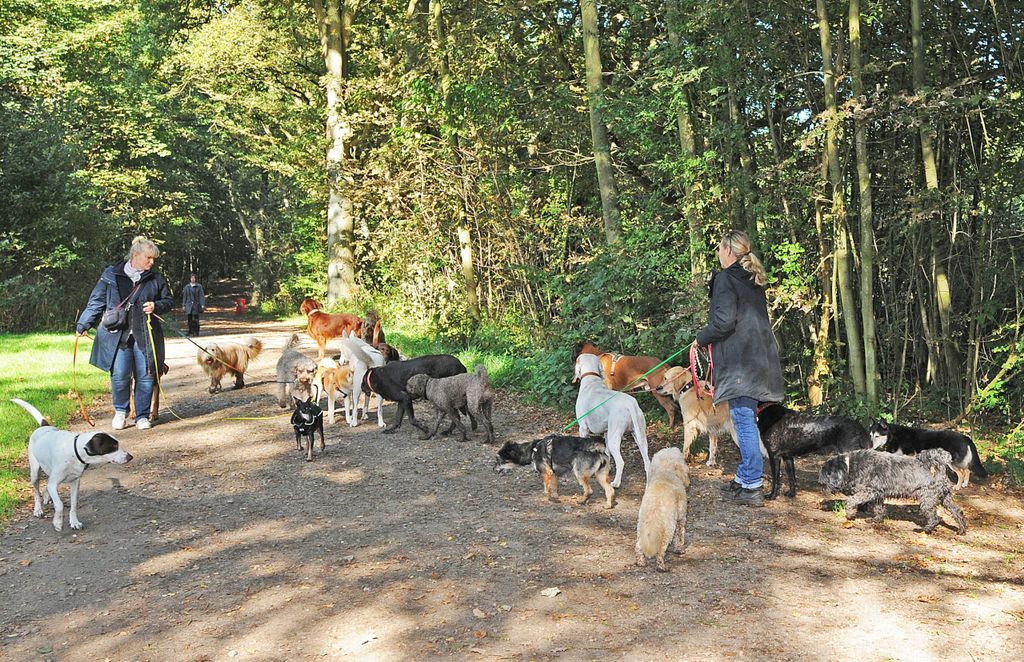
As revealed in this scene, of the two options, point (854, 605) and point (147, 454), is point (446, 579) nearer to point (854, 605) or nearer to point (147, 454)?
point (854, 605)

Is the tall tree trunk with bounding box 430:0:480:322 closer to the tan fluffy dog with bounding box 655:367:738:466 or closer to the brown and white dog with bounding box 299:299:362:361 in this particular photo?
the brown and white dog with bounding box 299:299:362:361

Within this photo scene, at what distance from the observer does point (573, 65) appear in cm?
1330

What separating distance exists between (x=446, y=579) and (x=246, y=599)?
1.24 metres

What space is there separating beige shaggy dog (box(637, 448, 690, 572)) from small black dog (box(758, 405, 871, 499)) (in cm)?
146

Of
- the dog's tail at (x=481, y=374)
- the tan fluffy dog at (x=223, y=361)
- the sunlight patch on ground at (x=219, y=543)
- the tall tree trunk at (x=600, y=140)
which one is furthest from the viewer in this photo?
the tan fluffy dog at (x=223, y=361)

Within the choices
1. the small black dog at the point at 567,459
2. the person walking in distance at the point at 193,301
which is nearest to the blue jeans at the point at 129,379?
the small black dog at the point at 567,459

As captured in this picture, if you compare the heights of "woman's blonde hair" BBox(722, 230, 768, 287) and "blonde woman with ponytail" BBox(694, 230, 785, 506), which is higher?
"woman's blonde hair" BBox(722, 230, 768, 287)

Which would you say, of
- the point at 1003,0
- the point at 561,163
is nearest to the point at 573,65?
the point at 561,163

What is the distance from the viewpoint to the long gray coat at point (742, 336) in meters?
6.42

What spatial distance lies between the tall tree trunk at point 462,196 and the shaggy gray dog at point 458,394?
7.02 metres

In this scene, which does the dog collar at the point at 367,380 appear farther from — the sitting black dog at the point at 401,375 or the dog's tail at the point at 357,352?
the dog's tail at the point at 357,352

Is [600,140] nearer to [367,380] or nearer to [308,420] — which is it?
[367,380]

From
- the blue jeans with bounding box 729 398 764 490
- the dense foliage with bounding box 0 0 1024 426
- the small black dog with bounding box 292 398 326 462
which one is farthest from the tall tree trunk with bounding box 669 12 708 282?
the small black dog with bounding box 292 398 326 462

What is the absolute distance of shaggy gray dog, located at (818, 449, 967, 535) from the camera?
589 centimetres
